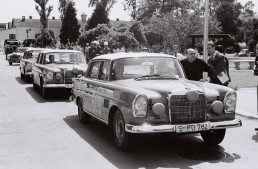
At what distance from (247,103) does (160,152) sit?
5.89 metres

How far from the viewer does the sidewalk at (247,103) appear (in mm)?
10137

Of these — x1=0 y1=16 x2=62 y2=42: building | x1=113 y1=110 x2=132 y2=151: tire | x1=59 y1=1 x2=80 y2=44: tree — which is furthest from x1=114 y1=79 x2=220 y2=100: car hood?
x1=0 y1=16 x2=62 y2=42: building

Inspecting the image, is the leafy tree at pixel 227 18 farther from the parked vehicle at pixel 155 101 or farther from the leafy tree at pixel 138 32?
the parked vehicle at pixel 155 101

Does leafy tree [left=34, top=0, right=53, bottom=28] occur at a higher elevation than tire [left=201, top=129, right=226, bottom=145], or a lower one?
higher

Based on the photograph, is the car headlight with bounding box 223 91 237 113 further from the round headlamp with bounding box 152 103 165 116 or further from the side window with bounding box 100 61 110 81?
the side window with bounding box 100 61 110 81

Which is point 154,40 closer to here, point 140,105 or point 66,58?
point 66,58

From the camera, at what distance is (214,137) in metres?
7.01

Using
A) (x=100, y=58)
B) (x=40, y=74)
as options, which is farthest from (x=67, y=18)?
(x=100, y=58)

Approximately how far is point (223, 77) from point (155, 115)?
399cm

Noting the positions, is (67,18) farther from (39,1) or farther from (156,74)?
(156,74)

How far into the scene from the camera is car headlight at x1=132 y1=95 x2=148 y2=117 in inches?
238

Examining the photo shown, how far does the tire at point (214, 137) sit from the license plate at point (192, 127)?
0.72 meters

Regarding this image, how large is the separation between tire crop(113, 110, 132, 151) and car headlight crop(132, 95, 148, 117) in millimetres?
395

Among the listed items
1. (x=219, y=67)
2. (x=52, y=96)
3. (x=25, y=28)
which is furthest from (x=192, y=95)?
(x=25, y=28)
